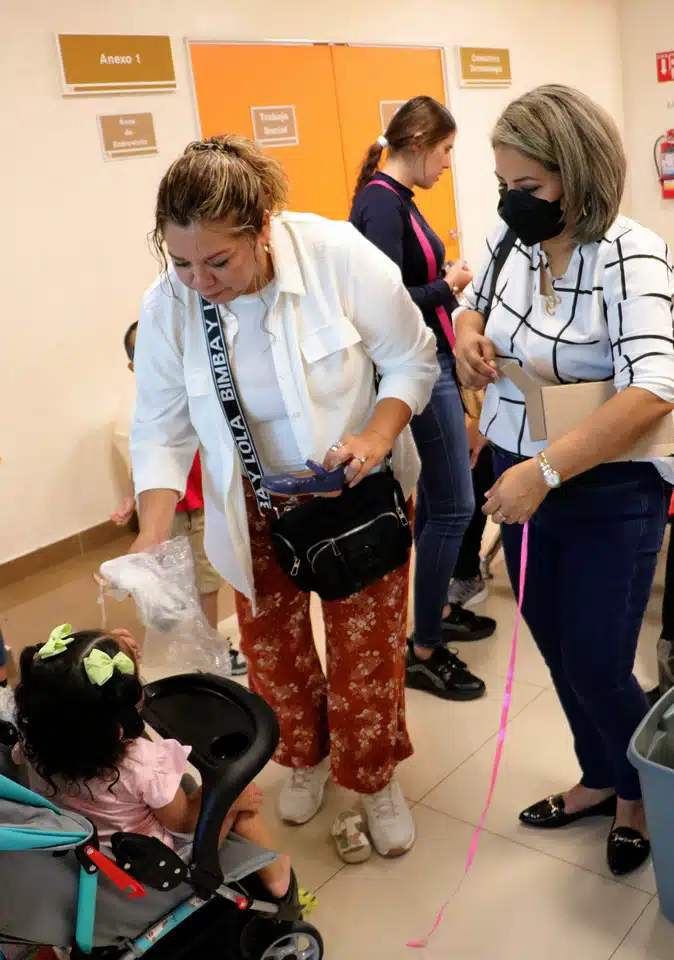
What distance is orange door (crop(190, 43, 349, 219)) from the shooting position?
471cm

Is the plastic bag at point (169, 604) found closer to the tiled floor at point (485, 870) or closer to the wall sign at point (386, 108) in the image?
the tiled floor at point (485, 870)

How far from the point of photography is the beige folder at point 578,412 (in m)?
1.66

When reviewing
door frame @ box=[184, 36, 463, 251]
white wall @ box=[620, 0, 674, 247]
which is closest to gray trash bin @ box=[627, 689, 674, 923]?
door frame @ box=[184, 36, 463, 251]

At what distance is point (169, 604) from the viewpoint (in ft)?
5.56

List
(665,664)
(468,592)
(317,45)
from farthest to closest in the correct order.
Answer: (317,45)
(468,592)
(665,664)

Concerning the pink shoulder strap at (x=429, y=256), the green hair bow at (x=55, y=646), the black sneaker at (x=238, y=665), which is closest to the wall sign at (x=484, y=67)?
the pink shoulder strap at (x=429, y=256)

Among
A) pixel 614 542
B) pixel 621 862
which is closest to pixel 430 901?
pixel 621 862

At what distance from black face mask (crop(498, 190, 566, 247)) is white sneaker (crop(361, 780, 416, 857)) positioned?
1338 millimetres

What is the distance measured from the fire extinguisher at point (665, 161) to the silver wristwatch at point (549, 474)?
22.5 ft

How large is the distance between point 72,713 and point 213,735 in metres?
0.27

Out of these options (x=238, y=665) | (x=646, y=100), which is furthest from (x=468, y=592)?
(x=646, y=100)

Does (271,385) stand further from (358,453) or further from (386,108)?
(386,108)

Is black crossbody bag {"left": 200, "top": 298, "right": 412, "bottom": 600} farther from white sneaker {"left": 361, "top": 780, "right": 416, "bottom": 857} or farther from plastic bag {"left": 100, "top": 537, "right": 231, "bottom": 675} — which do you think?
white sneaker {"left": 361, "top": 780, "right": 416, "bottom": 857}

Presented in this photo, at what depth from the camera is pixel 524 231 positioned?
66.1 inches
